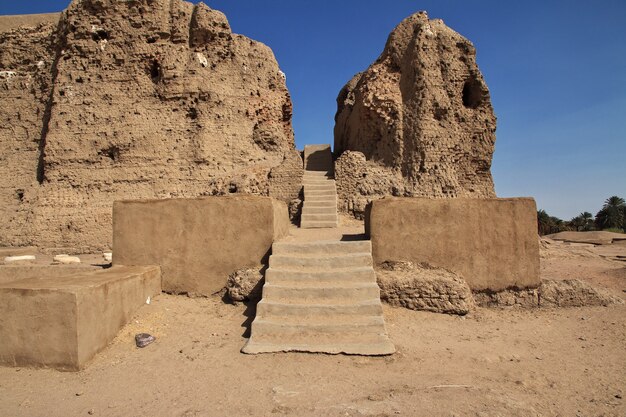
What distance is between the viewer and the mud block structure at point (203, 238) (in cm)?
496

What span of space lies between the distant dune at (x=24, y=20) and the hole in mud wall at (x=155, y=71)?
17.1 feet

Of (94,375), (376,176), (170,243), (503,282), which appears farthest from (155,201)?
(376,176)

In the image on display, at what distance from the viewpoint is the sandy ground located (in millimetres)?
2676

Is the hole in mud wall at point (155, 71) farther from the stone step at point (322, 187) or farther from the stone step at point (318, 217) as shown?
the stone step at point (318, 217)

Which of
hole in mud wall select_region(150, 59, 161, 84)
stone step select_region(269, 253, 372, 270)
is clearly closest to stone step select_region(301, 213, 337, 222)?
stone step select_region(269, 253, 372, 270)

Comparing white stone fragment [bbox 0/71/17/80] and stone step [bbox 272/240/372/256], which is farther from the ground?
white stone fragment [bbox 0/71/17/80]

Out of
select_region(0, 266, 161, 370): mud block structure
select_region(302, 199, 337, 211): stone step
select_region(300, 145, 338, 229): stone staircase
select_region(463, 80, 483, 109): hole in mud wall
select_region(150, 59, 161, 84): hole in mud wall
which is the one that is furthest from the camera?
select_region(150, 59, 161, 84): hole in mud wall

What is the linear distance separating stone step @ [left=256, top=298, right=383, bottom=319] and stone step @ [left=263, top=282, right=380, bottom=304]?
0.13 meters

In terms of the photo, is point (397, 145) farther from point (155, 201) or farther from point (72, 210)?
point (72, 210)

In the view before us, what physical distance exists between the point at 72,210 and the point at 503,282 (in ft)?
42.0

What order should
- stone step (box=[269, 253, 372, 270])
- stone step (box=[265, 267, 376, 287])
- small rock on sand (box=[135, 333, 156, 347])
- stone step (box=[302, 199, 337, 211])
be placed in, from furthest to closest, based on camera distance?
1. stone step (box=[302, 199, 337, 211])
2. stone step (box=[269, 253, 372, 270])
3. stone step (box=[265, 267, 376, 287])
4. small rock on sand (box=[135, 333, 156, 347])

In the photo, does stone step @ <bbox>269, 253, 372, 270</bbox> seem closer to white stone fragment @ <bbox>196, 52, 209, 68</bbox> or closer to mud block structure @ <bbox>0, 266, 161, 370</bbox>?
mud block structure @ <bbox>0, 266, 161, 370</bbox>

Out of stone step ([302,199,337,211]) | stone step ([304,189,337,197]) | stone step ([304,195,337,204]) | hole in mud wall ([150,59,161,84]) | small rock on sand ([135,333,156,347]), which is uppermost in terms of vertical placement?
hole in mud wall ([150,59,161,84])

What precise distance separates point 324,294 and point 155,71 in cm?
1192
